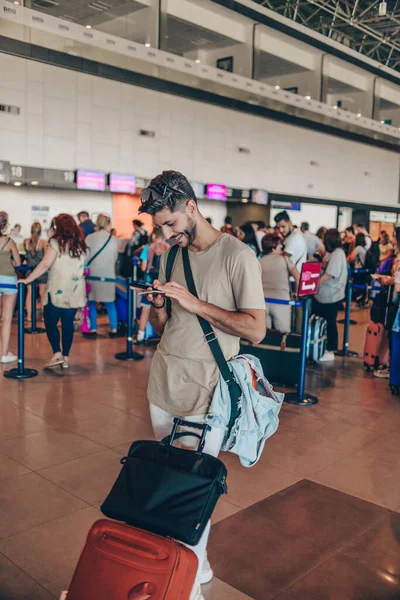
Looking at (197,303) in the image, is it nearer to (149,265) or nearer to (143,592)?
(143,592)

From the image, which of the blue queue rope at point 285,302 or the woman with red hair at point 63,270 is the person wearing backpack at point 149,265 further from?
the blue queue rope at point 285,302

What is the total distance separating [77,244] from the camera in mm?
6676

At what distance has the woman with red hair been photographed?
659 cm

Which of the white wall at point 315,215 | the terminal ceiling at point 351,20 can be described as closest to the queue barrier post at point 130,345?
the white wall at point 315,215

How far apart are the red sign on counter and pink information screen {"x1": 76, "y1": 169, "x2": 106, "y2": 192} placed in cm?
901

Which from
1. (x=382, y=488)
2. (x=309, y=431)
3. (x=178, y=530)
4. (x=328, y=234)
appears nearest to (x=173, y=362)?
(x=178, y=530)

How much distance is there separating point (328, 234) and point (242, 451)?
5758mm

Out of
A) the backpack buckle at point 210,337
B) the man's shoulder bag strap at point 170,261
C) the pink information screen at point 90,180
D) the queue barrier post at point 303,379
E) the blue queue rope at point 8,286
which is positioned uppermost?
the pink information screen at point 90,180

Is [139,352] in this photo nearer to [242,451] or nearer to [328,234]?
[328,234]

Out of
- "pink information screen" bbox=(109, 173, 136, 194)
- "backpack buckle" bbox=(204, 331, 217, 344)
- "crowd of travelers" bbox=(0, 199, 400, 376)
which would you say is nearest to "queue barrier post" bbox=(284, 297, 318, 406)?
"crowd of travelers" bbox=(0, 199, 400, 376)

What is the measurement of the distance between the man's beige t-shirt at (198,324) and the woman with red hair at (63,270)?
14.4 ft

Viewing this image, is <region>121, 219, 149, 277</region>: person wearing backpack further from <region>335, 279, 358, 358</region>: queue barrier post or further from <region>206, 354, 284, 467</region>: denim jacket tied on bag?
<region>206, 354, 284, 467</region>: denim jacket tied on bag

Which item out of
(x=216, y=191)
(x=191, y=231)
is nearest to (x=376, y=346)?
(x=191, y=231)

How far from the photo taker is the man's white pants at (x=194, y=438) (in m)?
2.37
